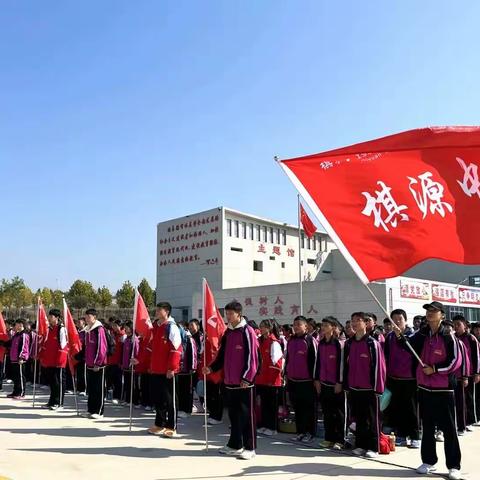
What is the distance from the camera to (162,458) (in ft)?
21.1

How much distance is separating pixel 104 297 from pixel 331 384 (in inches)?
2246

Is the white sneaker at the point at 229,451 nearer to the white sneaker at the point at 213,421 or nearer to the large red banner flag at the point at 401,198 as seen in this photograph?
the white sneaker at the point at 213,421

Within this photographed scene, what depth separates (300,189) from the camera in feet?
17.9

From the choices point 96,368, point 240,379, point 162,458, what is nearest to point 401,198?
point 240,379

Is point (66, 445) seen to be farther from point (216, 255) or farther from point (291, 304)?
point (216, 255)

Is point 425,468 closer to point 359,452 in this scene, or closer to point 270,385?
point 359,452

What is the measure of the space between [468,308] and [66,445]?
3318 centimetres

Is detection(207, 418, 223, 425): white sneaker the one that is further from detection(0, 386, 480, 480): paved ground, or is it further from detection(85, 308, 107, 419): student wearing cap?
detection(85, 308, 107, 419): student wearing cap

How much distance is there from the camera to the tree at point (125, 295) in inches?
2340

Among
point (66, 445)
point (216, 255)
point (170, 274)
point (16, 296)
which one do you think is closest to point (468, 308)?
point (216, 255)

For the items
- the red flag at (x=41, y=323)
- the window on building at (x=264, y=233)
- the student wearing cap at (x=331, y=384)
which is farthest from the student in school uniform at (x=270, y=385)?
the window on building at (x=264, y=233)

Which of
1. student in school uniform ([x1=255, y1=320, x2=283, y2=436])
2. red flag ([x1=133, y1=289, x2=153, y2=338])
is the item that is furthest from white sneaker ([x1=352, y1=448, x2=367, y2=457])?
red flag ([x1=133, y1=289, x2=153, y2=338])

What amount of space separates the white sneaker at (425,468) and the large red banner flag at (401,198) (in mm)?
2391

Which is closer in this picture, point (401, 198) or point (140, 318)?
point (401, 198)
